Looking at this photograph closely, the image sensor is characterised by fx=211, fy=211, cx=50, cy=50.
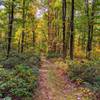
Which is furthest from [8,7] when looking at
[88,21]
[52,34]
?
[52,34]

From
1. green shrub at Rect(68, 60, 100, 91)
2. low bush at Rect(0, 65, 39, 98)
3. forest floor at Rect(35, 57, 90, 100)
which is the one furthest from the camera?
green shrub at Rect(68, 60, 100, 91)

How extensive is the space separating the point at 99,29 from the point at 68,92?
1545cm

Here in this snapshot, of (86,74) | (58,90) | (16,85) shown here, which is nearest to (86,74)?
(86,74)

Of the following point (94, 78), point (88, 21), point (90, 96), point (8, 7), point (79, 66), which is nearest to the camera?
point (90, 96)

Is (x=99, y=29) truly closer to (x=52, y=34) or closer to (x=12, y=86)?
(x=52, y=34)

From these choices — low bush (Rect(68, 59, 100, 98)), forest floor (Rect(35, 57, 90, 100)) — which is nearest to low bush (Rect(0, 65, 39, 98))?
forest floor (Rect(35, 57, 90, 100))

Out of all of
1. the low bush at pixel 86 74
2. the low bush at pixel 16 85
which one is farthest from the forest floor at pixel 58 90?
the low bush at pixel 16 85

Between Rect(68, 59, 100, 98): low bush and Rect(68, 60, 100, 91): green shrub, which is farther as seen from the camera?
Rect(68, 60, 100, 91): green shrub

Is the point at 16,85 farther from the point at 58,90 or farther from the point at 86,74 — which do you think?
the point at 86,74

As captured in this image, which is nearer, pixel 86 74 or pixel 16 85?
pixel 16 85

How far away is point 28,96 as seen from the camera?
30.4ft

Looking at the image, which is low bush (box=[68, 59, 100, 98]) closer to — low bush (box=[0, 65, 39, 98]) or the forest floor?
the forest floor

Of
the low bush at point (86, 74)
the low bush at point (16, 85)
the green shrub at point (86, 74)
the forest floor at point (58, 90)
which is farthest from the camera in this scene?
the green shrub at point (86, 74)

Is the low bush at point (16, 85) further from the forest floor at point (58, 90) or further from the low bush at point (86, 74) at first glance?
the low bush at point (86, 74)
